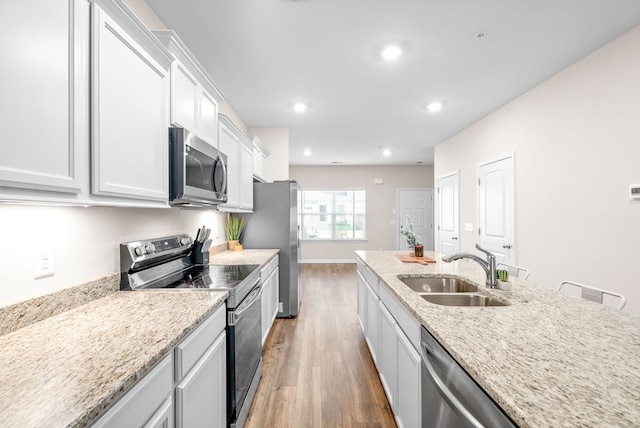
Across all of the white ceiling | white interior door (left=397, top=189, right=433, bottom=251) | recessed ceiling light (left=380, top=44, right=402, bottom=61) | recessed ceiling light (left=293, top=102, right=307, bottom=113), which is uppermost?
the white ceiling

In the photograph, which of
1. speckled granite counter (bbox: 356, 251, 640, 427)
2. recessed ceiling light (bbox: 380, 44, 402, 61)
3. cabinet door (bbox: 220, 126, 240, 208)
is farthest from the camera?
cabinet door (bbox: 220, 126, 240, 208)

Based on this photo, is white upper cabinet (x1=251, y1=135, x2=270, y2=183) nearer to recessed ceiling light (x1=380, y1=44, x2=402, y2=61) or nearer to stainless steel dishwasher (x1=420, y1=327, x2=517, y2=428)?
recessed ceiling light (x1=380, y1=44, x2=402, y2=61)

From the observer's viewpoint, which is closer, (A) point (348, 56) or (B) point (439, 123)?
(A) point (348, 56)

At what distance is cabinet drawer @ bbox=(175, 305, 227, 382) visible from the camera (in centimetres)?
106

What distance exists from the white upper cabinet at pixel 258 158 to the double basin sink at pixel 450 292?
2.39m

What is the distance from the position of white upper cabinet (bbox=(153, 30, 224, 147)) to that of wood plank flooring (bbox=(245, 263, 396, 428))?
190 centimetres

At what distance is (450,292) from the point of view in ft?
6.47

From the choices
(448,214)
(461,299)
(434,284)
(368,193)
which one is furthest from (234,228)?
(368,193)

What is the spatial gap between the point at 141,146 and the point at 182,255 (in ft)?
3.58

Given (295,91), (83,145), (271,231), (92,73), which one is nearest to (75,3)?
(92,73)

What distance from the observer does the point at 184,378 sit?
1.10 meters

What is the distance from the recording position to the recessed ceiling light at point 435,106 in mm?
3596

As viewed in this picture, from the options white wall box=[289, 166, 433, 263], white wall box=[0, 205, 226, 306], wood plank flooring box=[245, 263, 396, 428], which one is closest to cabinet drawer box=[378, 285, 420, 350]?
wood plank flooring box=[245, 263, 396, 428]

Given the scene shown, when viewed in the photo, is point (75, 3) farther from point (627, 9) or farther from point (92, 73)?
point (627, 9)
